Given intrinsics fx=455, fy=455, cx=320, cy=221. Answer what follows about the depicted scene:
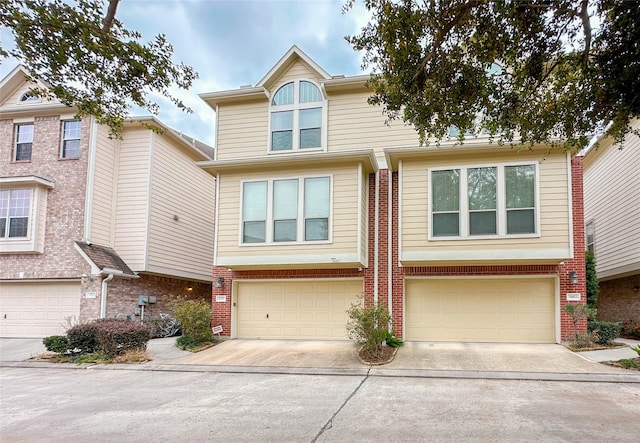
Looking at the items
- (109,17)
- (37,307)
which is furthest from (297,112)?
(37,307)

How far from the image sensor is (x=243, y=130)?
15203 millimetres

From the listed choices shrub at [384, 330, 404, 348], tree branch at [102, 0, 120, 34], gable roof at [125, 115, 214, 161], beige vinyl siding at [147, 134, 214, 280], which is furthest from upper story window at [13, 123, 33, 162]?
shrub at [384, 330, 404, 348]

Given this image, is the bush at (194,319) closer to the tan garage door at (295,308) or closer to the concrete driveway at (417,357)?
the concrete driveway at (417,357)

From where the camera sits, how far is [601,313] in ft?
61.3

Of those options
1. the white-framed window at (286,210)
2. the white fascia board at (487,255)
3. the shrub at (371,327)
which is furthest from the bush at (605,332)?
the white-framed window at (286,210)

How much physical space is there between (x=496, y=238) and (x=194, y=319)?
8.71 metres

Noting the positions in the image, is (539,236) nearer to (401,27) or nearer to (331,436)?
(401,27)

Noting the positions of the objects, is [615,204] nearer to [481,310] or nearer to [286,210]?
[481,310]

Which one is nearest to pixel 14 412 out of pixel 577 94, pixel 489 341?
pixel 577 94

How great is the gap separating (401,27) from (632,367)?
8455mm

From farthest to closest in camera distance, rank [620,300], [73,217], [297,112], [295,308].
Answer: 1. [620,300]
2. [73,217]
3. [297,112]
4. [295,308]

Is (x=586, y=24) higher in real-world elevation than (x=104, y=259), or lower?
higher

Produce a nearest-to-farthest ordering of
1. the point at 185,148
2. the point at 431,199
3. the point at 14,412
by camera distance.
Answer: the point at 14,412
the point at 431,199
the point at 185,148

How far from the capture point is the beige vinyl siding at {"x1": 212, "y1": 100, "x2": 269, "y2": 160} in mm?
15023
